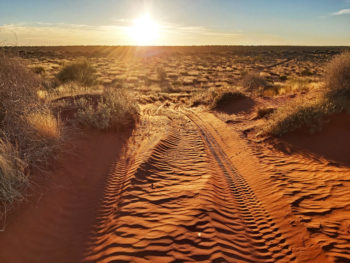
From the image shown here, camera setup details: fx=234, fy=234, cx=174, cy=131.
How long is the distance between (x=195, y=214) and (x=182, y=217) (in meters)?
0.24

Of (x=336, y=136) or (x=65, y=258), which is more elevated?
(x=336, y=136)

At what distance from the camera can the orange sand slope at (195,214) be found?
133 inches

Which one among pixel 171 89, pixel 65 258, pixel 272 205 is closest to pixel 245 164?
pixel 272 205

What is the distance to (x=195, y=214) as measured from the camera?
13.5 feet

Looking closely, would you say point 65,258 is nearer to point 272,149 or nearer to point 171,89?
point 272,149

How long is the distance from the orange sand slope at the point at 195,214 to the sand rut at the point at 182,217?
0.02 meters

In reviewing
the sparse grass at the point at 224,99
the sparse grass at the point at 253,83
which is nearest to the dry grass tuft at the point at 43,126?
the sparse grass at the point at 224,99

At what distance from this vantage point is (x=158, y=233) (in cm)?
368

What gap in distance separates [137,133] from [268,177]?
4697 millimetres

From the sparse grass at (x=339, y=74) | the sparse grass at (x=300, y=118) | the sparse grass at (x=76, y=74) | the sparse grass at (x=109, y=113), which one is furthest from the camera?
the sparse grass at (x=76, y=74)

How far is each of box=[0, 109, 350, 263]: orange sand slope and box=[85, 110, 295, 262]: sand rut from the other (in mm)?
17

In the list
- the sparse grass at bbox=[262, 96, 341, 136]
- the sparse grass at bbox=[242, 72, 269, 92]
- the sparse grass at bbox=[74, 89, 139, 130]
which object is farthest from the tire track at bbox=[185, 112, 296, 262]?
the sparse grass at bbox=[242, 72, 269, 92]

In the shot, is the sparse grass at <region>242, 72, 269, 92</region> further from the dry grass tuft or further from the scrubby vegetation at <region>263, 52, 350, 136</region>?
the dry grass tuft

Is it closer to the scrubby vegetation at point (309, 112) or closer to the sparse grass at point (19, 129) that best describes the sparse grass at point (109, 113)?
the sparse grass at point (19, 129)
